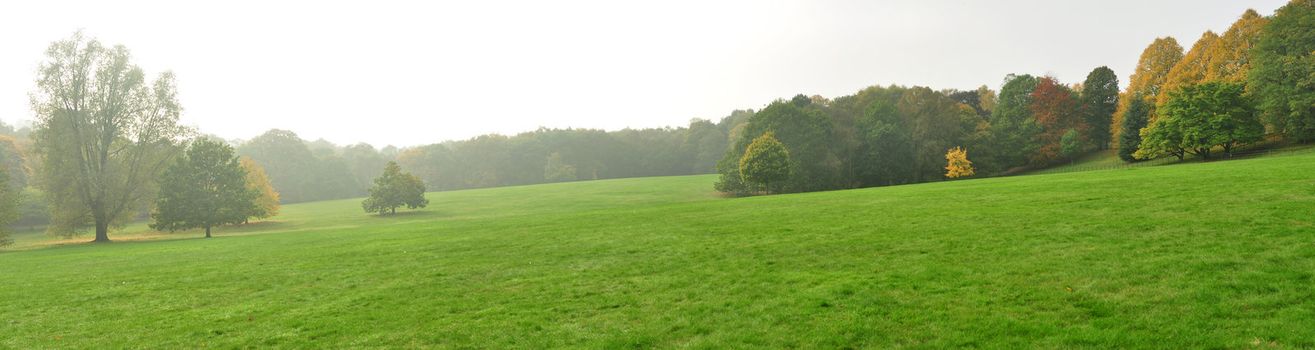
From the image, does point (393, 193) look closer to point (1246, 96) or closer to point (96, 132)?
point (96, 132)

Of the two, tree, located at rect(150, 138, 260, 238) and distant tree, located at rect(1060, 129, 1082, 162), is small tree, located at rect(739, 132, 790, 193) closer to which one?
distant tree, located at rect(1060, 129, 1082, 162)

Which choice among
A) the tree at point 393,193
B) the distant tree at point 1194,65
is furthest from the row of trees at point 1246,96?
the tree at point 393,193

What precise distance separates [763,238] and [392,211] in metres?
57.8

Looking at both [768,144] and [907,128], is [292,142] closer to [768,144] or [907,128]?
[768,144]

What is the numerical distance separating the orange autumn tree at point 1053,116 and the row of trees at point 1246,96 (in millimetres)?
12820

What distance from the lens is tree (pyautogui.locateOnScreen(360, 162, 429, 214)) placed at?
2506 inches

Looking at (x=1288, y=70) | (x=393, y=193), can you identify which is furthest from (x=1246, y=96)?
(x=393, y=193)

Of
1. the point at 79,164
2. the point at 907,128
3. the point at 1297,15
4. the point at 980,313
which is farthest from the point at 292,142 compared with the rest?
the point at 1297,15

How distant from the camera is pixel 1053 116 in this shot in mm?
77188

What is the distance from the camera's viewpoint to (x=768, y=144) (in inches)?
2319

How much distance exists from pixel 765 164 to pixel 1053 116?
1940 inches

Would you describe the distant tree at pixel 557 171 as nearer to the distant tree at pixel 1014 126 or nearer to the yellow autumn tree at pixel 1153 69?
the distant tree at pixel 1014 126

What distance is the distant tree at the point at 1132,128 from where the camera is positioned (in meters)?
63.0

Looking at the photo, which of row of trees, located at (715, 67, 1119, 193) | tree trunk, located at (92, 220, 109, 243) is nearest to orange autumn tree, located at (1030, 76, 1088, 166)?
row of trees, located at (715, 67, 1119, 193)
